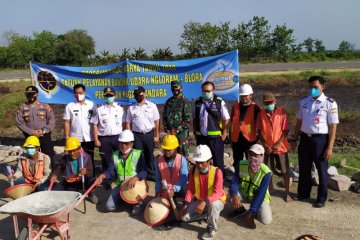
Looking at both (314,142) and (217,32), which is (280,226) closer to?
(314,142)

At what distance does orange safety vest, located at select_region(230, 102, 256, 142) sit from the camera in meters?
6.20

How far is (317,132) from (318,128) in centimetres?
6

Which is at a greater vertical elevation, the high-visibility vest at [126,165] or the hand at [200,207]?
the high-visibility vest at [126,165]

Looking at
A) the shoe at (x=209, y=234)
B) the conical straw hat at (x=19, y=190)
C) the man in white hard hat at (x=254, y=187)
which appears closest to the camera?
the shoe at (x=209, y=234)

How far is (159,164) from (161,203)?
1.92 feet

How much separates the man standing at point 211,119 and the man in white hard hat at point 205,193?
3.66 feet

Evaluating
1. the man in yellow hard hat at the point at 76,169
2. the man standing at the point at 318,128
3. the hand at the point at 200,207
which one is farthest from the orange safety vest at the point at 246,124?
the man in yellow hard hat at the point at 76,169

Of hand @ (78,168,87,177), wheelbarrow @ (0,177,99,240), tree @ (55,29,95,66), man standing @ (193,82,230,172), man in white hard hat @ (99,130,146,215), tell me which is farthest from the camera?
tree @ (55,29,95,66)

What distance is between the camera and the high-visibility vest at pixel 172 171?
5.63 m

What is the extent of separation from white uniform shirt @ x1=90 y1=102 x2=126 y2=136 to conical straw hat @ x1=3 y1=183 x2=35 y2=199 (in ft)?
5.11

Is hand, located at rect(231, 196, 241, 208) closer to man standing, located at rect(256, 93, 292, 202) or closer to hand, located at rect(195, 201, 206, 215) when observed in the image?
hand, located at rect(195, 201, 206, 215)

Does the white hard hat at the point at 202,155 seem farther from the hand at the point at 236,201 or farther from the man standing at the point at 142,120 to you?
the man standing at the point at 142,120

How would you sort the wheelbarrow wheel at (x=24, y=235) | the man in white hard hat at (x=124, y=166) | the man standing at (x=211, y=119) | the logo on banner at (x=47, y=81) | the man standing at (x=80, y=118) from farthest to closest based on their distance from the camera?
the logo on banner at (x=47, y=81) < the man standing at (x=80, y=118) < the man standing at (x=211, y=119) < the man in white hard hat at (x=124, y=166) < the wheelbarrow wheel at (x=24, y=235)

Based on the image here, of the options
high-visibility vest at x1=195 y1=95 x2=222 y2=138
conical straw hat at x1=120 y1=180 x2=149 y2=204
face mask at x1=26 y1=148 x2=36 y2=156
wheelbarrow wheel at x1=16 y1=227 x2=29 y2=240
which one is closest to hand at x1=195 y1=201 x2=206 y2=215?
conical straw hat at x1=120 y1=180 x2=149 y2=204
